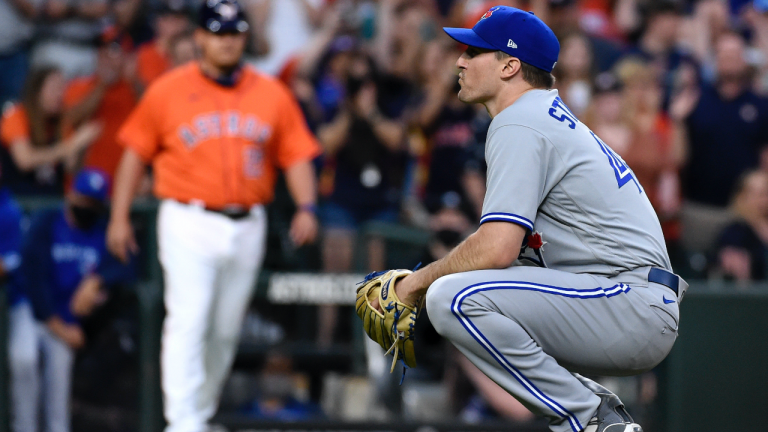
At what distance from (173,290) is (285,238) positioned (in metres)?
1.32

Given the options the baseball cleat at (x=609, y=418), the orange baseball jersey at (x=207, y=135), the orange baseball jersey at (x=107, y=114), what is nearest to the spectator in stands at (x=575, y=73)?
the orange baseball jersey at (x=207, y=135)

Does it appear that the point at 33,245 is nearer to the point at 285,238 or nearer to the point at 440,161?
the point at 285,238

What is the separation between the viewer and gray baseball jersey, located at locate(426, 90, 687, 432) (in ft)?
9.98

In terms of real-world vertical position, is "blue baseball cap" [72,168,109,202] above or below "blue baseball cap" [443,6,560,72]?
below

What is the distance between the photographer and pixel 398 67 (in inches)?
309

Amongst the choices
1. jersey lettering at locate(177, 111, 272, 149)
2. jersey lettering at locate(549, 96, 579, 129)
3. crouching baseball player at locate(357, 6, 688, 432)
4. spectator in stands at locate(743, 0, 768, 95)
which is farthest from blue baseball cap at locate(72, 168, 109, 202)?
spectator in stands at locate(743, 0, 768, 95)

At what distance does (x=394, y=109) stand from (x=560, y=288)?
464cm

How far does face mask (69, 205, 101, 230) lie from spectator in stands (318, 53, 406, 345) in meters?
1.56

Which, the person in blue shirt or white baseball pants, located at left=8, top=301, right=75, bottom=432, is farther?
the person in blue shirt

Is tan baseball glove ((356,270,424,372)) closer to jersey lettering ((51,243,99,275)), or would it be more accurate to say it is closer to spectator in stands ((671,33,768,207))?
jersey lettering ((51,243,99,275))

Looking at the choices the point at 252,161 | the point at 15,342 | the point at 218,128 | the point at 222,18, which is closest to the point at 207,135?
the point at 218,128

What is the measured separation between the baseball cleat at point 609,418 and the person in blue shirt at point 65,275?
3578 millimetres

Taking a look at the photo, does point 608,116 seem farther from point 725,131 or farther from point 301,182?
point 301,182

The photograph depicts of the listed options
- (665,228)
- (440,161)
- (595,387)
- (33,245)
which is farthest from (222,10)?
(665,228)
